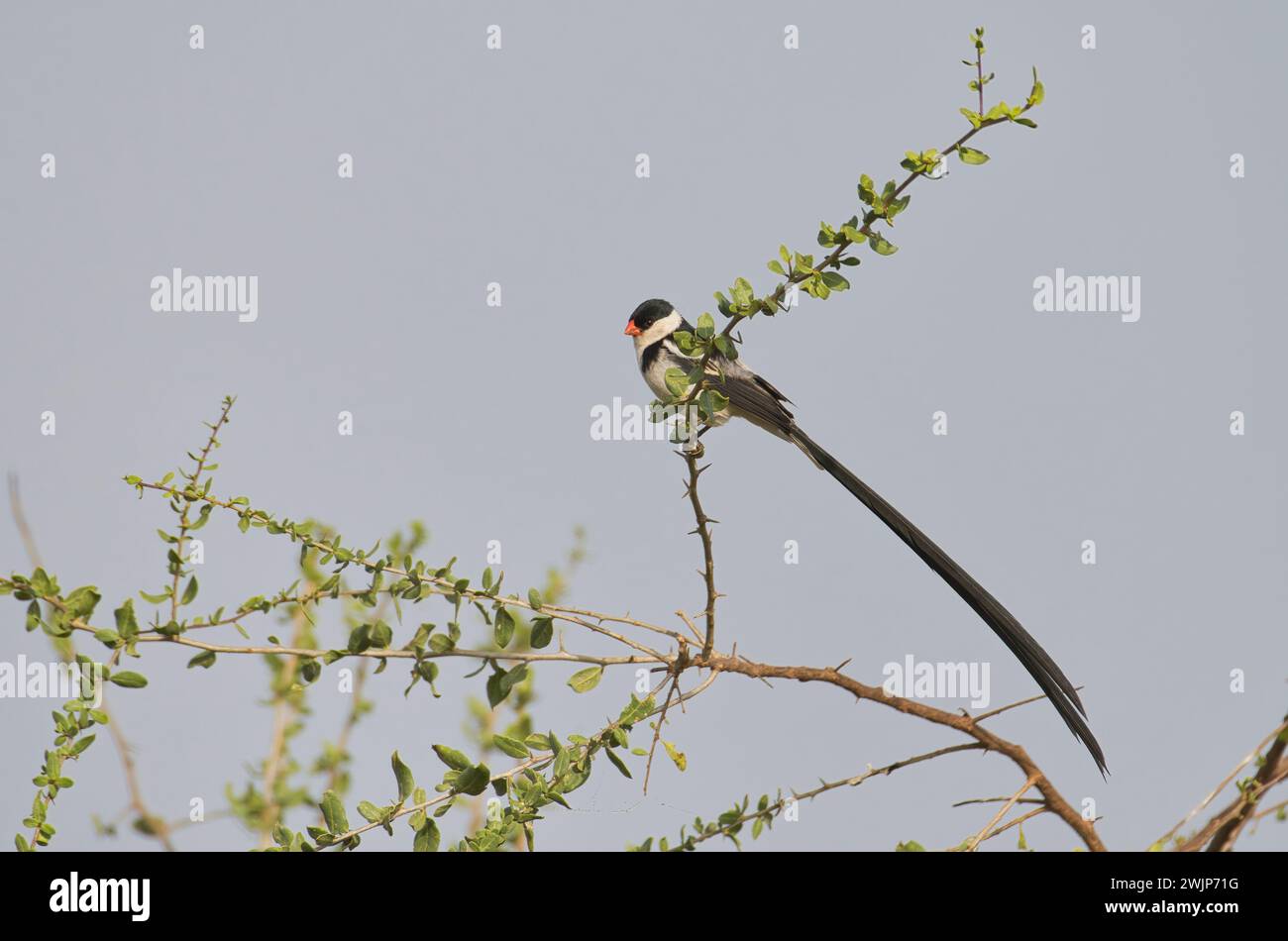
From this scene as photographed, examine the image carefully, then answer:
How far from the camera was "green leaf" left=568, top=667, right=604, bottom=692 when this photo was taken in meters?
2.15

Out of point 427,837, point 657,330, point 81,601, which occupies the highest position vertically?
point 657,330

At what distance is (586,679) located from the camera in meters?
Answer: 2.16

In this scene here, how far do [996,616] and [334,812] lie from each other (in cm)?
144

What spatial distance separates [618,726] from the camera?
6.73ft

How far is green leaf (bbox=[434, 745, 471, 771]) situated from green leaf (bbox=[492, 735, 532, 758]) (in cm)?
7

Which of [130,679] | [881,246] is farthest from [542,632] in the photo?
[881,246]

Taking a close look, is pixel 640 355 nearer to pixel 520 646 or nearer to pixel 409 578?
pixel 520 646

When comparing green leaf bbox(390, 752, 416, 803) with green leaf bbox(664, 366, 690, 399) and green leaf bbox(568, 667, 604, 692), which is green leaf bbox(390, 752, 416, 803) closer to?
green leaf bbox(568, 667, 604, 692)

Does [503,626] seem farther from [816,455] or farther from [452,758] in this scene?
[816,455]

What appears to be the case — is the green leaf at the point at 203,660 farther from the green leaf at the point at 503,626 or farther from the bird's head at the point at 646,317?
the bird's head at the point at 646,317

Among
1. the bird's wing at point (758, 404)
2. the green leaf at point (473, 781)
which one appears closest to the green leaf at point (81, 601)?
the green leaf at point (473, 781)

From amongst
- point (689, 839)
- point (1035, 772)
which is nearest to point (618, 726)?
point (689, 839)
